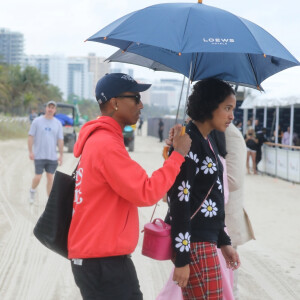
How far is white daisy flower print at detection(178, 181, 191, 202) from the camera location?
102 inches

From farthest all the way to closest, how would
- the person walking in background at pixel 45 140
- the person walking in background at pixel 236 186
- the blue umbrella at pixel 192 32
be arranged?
the person walking in background at pixel 45 140
the person walking in background at pixel 236 186
the blue umbrella at pixel 192 32

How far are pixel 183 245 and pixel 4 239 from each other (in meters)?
4.57

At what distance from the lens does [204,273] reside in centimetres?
269

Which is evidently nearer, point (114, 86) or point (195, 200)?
point (114, 86)

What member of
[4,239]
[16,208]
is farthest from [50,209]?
[16,208]

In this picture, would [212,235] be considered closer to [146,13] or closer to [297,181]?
[146,13]

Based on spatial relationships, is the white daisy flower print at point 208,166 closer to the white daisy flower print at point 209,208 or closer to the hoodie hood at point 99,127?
the white daisy flower print at point 209,208

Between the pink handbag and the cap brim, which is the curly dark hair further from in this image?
the pink handbag

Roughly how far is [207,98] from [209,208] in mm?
569

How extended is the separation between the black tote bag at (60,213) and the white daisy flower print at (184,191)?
509mm

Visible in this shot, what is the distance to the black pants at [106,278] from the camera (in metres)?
2.45

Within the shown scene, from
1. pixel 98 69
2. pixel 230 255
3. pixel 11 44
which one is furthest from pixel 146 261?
pixel 11 44

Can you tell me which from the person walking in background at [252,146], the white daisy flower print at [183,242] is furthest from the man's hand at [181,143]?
the person walking in background at [252,146]

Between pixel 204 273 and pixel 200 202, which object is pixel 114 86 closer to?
pixel 200 202
